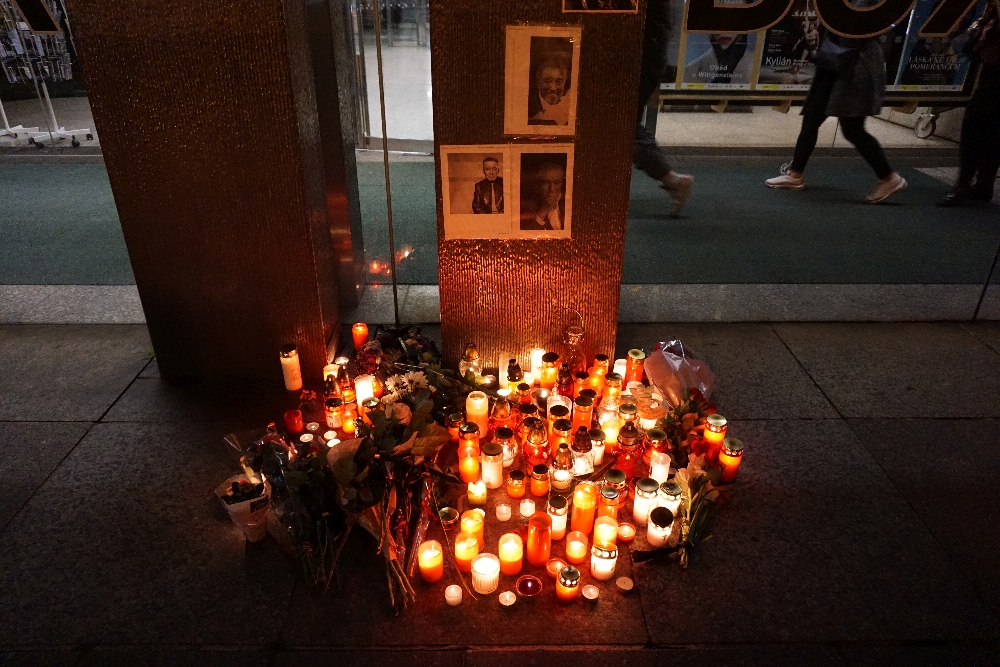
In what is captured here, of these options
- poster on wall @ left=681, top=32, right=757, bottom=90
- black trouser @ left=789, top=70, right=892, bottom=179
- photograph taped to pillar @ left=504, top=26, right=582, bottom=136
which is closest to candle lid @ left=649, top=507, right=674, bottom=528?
photograph taped to pillar @ left=504, top=26, right=582, bottom=136

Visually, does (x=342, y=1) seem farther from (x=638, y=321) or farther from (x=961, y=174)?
(x=961, y=174)

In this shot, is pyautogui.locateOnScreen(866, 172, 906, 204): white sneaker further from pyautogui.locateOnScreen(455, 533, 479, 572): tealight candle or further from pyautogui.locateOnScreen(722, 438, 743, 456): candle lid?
pyautogui.locateOnScreen(455, 533, 479, 572): tealight candle

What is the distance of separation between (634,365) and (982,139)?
13.3ft

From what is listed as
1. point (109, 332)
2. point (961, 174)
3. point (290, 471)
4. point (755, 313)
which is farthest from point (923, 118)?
point (109, 332)

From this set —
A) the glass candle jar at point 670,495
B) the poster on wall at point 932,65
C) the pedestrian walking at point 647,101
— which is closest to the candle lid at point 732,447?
the glass candle jar at point 670,495

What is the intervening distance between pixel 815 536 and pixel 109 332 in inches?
158

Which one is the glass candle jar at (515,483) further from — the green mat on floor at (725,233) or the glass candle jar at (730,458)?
the green mat on floor at (725,233)

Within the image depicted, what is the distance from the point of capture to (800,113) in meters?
5.39

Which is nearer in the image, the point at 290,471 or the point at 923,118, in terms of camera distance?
the point at 290,471

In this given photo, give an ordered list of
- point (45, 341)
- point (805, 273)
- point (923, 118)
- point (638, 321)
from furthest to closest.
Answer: point (923, 118) → point (805, 273) → point (638, 321) → point (45, 341)

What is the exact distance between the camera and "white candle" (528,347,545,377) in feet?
11.0

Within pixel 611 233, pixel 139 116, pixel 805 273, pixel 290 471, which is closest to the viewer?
pixel 290 471

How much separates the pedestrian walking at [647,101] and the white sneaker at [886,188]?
150cm

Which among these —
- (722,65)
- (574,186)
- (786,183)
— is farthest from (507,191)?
(786,183)
